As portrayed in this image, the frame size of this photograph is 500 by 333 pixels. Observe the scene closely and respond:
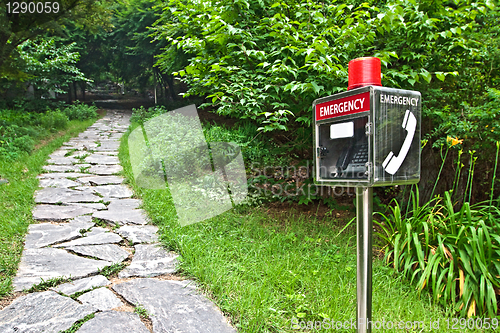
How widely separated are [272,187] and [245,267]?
1843 mm

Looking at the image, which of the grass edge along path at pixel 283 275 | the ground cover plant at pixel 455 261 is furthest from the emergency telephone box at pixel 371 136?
the ground cover plant at pixel 455 261

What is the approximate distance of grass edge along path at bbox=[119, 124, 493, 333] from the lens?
1863 mm

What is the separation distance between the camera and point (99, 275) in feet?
7.57

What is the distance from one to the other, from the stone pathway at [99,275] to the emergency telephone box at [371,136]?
1.21 m

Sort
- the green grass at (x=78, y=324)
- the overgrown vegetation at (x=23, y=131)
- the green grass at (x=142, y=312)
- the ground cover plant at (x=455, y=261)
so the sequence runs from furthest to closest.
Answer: the overgrown vegetation at (x=23, y=131), the ground cover plant at (x=455, y=261), the green grass at (x=142, y=312), the green grass at (x=78, y=324)

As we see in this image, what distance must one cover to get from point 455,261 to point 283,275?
4.33 feet

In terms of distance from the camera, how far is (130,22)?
1438cm

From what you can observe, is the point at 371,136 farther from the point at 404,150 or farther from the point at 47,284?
the point at 47,284

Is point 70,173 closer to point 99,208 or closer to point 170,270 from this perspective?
point 99,208

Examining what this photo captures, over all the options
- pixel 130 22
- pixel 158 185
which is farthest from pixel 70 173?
pixel 130 22

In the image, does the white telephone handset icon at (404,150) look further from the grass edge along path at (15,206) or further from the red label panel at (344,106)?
the grass edge along path at (15,206)

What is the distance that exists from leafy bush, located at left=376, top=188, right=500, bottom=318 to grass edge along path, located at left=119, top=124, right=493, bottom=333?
135 mm

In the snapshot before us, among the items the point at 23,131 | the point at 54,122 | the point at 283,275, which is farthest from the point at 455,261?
the point at 54,122

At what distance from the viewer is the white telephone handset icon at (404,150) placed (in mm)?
1003
